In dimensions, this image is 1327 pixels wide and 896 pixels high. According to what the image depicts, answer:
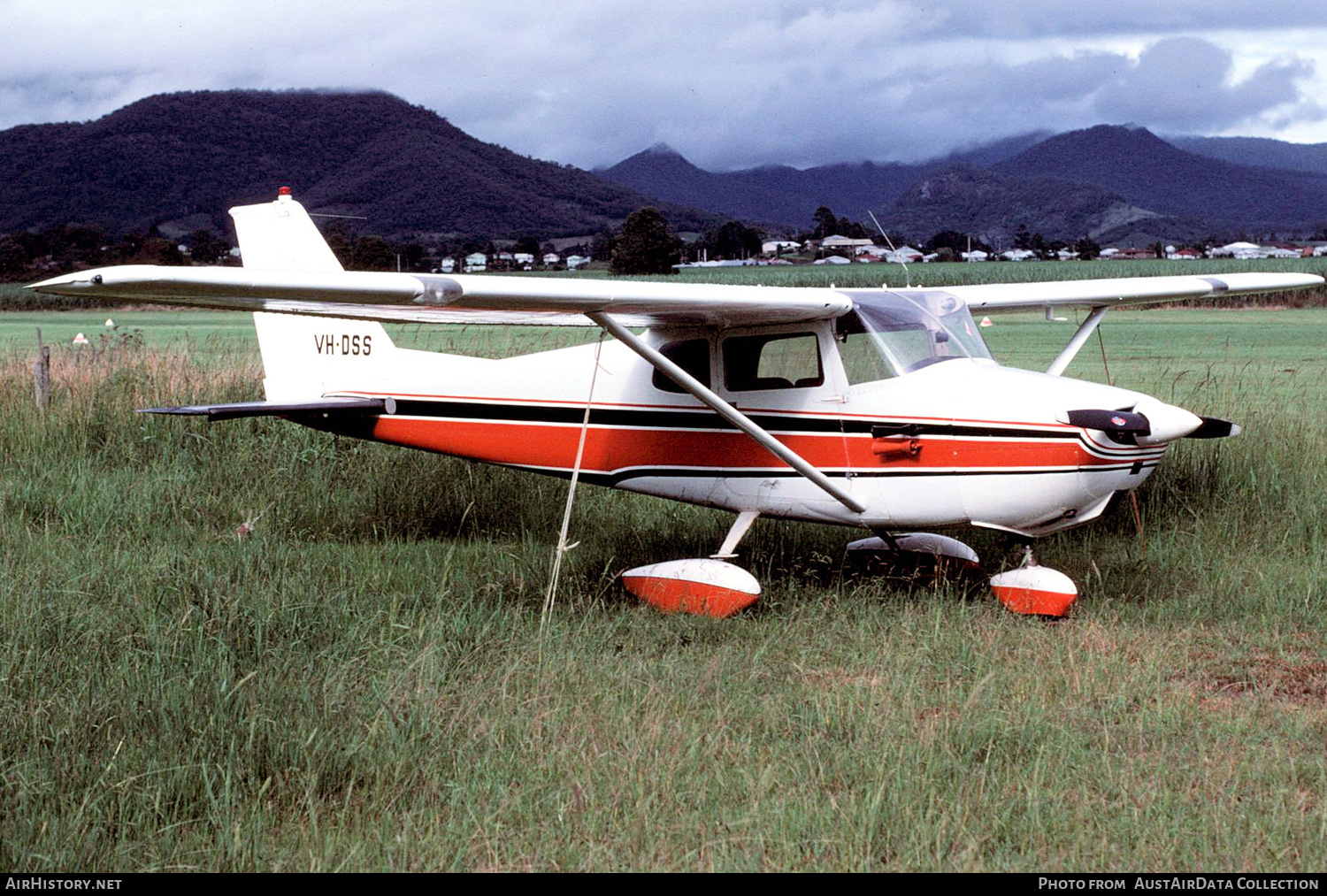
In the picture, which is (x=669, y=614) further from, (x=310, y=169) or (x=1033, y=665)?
(x=310, y=169)

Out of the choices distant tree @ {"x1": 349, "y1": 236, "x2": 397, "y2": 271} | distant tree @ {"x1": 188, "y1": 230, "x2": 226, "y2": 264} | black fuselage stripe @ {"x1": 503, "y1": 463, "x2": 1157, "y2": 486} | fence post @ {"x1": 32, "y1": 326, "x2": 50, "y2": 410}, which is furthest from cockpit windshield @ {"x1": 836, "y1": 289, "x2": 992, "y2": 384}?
distant tree @ {"x1": 188, "y1": 230, "x2": 226, "y2": 264}

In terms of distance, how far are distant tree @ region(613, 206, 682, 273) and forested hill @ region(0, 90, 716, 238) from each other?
72.9 m

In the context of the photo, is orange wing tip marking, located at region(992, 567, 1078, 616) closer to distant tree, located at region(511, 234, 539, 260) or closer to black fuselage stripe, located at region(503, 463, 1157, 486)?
black fuselage stripe, located at region(503, 463, 1157, 486)

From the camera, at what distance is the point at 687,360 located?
7.39 metres

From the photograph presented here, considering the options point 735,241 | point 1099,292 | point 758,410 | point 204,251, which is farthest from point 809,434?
point 735,241

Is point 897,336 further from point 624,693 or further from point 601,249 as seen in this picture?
point 601,249

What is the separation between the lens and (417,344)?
923 inches

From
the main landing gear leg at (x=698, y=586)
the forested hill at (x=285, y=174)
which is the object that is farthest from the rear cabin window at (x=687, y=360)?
the forested hill at (x=285, y=174)

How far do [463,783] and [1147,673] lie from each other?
3301mm

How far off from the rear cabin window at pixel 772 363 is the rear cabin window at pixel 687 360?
150mm

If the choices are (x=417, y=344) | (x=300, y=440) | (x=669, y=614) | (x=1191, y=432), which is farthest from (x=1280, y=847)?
(x=417, y=344)

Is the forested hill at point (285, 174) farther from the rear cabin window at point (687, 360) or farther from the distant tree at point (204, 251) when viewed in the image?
the rear cabin window at point (687, 360)

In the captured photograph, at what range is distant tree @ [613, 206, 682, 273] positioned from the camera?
164 ft

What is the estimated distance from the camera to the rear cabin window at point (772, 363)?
701cm
